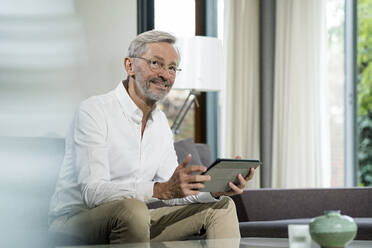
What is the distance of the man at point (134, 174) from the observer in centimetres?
238

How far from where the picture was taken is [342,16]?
540 centimetres

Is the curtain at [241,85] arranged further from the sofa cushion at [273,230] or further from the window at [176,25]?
the sofa cushion at [273,230]

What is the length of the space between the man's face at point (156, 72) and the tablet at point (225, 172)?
50 centimetres

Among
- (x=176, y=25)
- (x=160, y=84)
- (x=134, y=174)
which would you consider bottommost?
(x=134, y=174)

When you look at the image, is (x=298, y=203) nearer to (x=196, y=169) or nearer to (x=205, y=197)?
(x=205, y=197)

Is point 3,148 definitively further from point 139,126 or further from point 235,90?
point 235,90

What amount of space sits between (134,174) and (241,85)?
8.01ft

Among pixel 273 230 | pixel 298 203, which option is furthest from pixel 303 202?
pixel 273 230

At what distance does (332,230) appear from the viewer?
1728 millimetres

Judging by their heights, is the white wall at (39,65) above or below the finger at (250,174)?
above

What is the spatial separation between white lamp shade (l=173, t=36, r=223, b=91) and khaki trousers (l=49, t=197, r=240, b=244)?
140 cm

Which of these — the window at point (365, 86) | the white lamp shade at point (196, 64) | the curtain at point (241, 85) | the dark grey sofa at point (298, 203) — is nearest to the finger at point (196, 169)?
the dark grey sofa at point (298, 203)

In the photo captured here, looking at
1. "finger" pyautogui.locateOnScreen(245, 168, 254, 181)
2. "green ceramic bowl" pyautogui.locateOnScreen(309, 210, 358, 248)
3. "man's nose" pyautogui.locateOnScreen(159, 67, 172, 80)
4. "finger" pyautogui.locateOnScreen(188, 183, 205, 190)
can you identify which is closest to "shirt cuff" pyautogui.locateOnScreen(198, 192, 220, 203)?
"finger" pyautogui.locateOnScreen(245, 168, 254, 181)

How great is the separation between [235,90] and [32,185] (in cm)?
327
